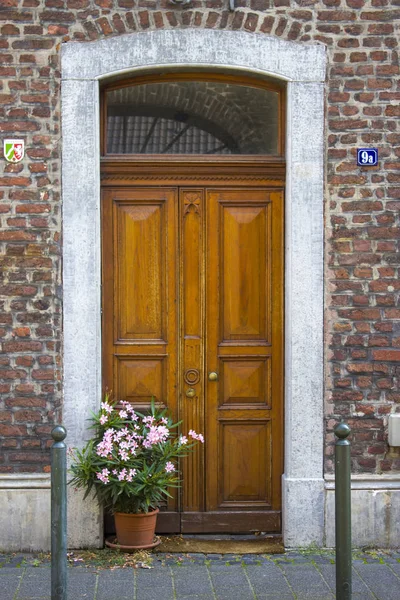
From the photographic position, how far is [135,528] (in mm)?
6035

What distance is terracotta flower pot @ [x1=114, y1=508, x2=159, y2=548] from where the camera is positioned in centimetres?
602

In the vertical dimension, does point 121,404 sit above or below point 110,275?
below

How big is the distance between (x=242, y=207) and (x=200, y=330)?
987 millimetres

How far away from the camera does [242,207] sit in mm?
6457

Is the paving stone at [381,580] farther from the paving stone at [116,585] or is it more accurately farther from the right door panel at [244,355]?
the paving stone at [116,585]

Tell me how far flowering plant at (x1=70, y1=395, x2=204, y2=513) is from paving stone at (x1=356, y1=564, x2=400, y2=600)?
1454 mm

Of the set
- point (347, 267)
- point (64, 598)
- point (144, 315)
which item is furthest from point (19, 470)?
point (347, 267)

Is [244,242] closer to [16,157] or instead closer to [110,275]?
[110,275]

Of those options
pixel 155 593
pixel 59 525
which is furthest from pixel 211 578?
pixel 59 525

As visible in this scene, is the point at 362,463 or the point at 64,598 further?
the point at 362,463

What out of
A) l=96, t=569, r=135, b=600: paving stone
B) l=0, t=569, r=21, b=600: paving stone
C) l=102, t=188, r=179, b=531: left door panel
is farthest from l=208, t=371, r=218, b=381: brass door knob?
l=0, t=569, r=21, b=600: paving stone

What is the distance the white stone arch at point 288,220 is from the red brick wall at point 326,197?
85mm

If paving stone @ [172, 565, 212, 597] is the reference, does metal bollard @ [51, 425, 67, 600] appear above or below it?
above

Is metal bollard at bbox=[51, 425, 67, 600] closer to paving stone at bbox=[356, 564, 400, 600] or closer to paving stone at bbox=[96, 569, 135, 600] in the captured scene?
paving stone at bbox=[96, 569, 135, 600]
